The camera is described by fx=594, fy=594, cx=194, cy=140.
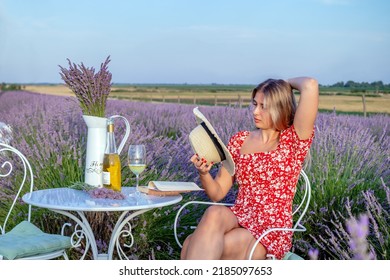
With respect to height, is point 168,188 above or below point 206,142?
below

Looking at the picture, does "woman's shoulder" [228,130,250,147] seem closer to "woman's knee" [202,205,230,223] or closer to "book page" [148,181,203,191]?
"book page" [148,181,203,191]

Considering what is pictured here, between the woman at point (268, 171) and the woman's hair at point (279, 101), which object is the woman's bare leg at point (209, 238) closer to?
the woman at point (268, 171)

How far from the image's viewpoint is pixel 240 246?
236cm

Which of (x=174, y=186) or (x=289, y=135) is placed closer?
(x=289, y=135)

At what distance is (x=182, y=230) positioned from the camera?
11.7 feet

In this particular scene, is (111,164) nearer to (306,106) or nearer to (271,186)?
(271,186)

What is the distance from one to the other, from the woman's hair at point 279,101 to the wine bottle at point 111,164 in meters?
0.70

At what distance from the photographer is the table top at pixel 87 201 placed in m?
2.40

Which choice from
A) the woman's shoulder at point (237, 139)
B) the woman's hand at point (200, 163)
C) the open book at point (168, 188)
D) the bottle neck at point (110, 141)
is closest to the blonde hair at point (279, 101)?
the woman's shoulder at point (237, 139)

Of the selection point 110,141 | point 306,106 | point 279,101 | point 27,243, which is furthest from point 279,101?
point 27,243

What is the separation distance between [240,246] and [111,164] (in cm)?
73
